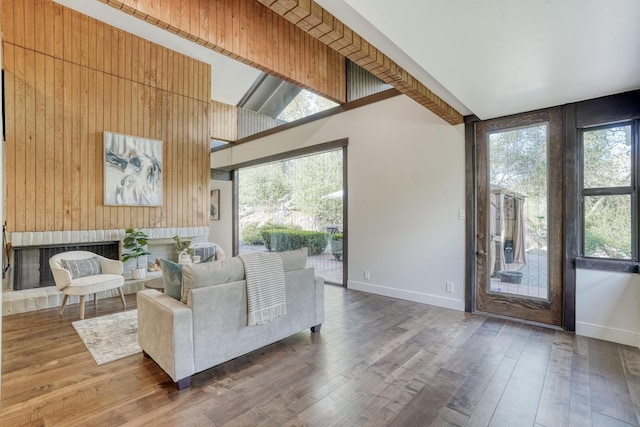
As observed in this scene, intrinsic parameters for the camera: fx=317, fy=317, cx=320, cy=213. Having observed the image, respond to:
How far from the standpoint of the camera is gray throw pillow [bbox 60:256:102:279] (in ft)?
13.0

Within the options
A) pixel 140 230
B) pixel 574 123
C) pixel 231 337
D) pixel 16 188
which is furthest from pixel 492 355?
pixel 16 188

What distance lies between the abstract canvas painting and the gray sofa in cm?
293

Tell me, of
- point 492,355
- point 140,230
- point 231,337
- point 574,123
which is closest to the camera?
point 231,337

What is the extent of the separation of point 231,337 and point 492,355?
2.26 meters

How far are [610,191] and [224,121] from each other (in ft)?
23.0

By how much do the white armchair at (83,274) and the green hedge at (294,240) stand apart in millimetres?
3048

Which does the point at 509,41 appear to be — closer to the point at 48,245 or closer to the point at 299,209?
the point at 299,209

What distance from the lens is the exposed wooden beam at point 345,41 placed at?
1.90 meters

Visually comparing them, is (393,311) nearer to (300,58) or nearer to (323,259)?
(323,259)

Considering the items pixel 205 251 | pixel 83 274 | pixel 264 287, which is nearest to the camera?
pixel 264 287

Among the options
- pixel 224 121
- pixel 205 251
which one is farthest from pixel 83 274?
pixel 224 121

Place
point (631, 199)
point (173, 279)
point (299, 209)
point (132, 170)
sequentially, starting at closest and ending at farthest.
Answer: point (173, 279)
point (631, 199)
point (132, 170)
point (299, 209)

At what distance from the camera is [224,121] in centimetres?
750

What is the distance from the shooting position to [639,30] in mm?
1986
